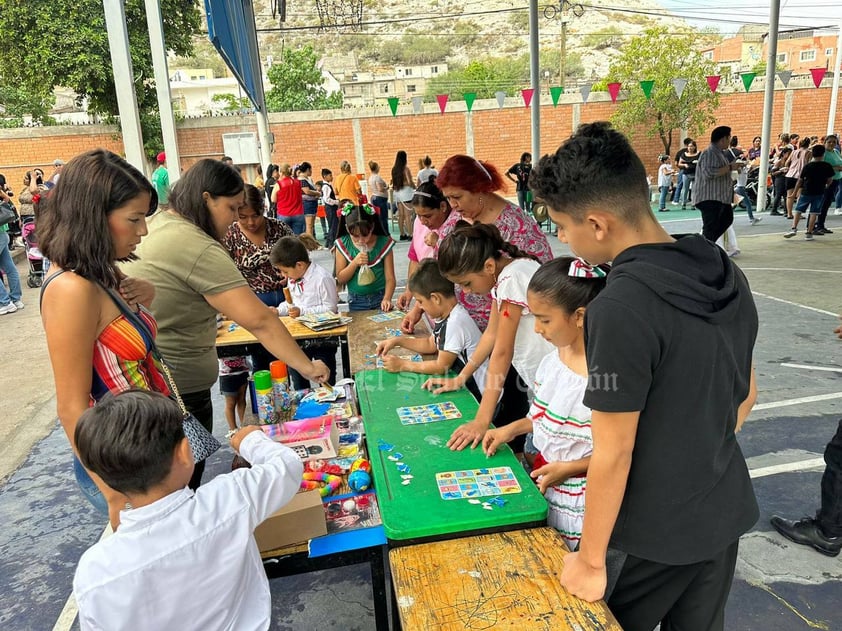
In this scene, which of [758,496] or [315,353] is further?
[315,353]

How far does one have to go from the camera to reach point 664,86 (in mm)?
18750

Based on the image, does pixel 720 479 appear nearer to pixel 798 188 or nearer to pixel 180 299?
pixel 180 299

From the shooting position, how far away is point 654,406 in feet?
3.63

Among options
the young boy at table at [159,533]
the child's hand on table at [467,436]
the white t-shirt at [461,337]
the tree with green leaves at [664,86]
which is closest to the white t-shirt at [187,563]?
the young boy at table at [159,533]

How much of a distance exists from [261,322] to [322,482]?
0.66 meters

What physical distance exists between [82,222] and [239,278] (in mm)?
611

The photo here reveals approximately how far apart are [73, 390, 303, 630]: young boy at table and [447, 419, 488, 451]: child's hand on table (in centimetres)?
74

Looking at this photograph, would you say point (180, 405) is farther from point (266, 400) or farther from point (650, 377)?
point (650, 377)

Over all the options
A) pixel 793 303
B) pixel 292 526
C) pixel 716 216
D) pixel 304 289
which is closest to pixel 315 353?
pixel 304 289

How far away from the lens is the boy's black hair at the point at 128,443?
1187 millimetres

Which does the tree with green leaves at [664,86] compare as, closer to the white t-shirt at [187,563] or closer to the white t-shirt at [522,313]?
the white t-shirt at [522,313]

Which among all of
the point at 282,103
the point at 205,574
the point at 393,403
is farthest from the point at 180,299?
the point at 282,103

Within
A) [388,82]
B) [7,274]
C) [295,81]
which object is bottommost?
[7,274]

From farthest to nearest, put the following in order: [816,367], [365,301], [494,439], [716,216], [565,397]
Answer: [716,216], [816,367], [365,301], [494,439], [565,397]
